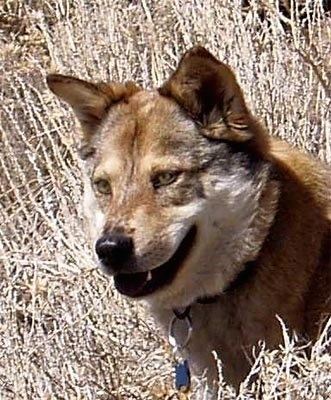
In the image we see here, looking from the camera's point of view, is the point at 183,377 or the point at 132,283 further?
the point at 183,377

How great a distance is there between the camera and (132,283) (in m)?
3.01

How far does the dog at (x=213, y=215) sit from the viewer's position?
3.01 m

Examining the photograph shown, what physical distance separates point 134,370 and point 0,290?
1.89 ft

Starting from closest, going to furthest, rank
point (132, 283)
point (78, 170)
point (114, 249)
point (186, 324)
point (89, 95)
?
1. point (114, 249)
2. point (132, 283)
3. point (186, 324)
4. point (89, 95)
5. point (78, 170)

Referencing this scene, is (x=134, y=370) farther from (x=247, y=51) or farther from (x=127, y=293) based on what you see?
(x=247, y=51)

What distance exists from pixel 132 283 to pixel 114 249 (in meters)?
0.17

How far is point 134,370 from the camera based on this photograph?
139 inches

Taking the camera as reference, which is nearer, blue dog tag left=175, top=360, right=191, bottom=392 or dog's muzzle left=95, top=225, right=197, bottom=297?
dog's muzzle left=95, top=225, right=197, bottom=297

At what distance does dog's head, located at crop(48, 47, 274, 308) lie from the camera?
298 cm

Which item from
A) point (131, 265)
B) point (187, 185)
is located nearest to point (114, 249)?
point (131, 265)

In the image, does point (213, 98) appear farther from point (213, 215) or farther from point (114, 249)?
point (114, 249)

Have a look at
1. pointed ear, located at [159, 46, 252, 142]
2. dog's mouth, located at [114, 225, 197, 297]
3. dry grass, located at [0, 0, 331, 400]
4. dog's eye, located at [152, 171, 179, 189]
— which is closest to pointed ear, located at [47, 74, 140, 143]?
pointed ear, located at [159, 46, 252, 142]

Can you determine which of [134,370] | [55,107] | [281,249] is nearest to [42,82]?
[55,107]

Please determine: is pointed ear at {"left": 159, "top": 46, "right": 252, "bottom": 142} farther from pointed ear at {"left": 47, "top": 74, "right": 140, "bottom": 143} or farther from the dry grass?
the dry grass
